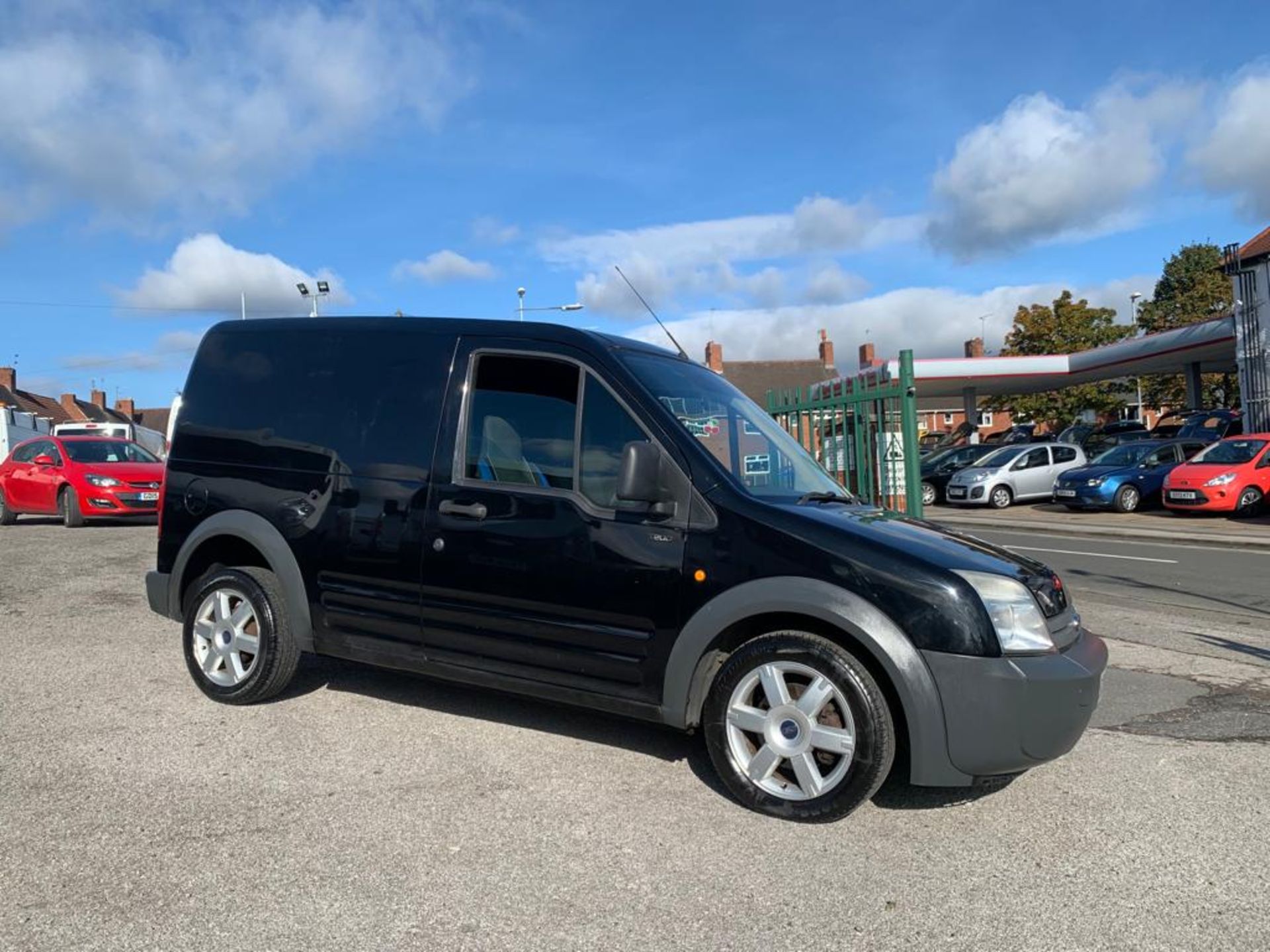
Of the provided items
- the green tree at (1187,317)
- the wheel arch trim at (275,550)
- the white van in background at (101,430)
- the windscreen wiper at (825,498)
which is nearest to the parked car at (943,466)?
the white van in background at (101,430)

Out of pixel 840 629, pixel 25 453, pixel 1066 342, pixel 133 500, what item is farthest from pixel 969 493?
pixel 1066 342

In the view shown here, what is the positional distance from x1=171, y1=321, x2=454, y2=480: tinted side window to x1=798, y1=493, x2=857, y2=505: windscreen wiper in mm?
1794

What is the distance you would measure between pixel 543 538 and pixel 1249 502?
745 inches

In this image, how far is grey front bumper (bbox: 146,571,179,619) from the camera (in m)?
5.32

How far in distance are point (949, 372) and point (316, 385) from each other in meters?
34.5

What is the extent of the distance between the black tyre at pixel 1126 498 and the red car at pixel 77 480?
18.9m

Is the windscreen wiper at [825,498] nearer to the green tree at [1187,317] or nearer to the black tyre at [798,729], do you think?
the black tyre at [798,729]

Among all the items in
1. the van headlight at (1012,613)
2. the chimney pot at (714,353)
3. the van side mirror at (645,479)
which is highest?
the chimney pot at (714,353)

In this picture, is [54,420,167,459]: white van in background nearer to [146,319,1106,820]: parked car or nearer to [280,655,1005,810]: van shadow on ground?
[280,655,1005,810]: van shadow on ground

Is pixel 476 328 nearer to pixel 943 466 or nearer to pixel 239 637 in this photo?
pixel 239 637

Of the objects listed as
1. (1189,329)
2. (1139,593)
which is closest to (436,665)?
(1139,593)

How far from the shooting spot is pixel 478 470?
4492 mm

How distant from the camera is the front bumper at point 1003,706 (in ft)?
11.5

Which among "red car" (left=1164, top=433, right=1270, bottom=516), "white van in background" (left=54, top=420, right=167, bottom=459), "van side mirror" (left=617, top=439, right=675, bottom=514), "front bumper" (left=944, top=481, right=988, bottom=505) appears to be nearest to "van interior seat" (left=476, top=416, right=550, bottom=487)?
"van side mirror" (left=617, top=439, right=675, bottom=514)
